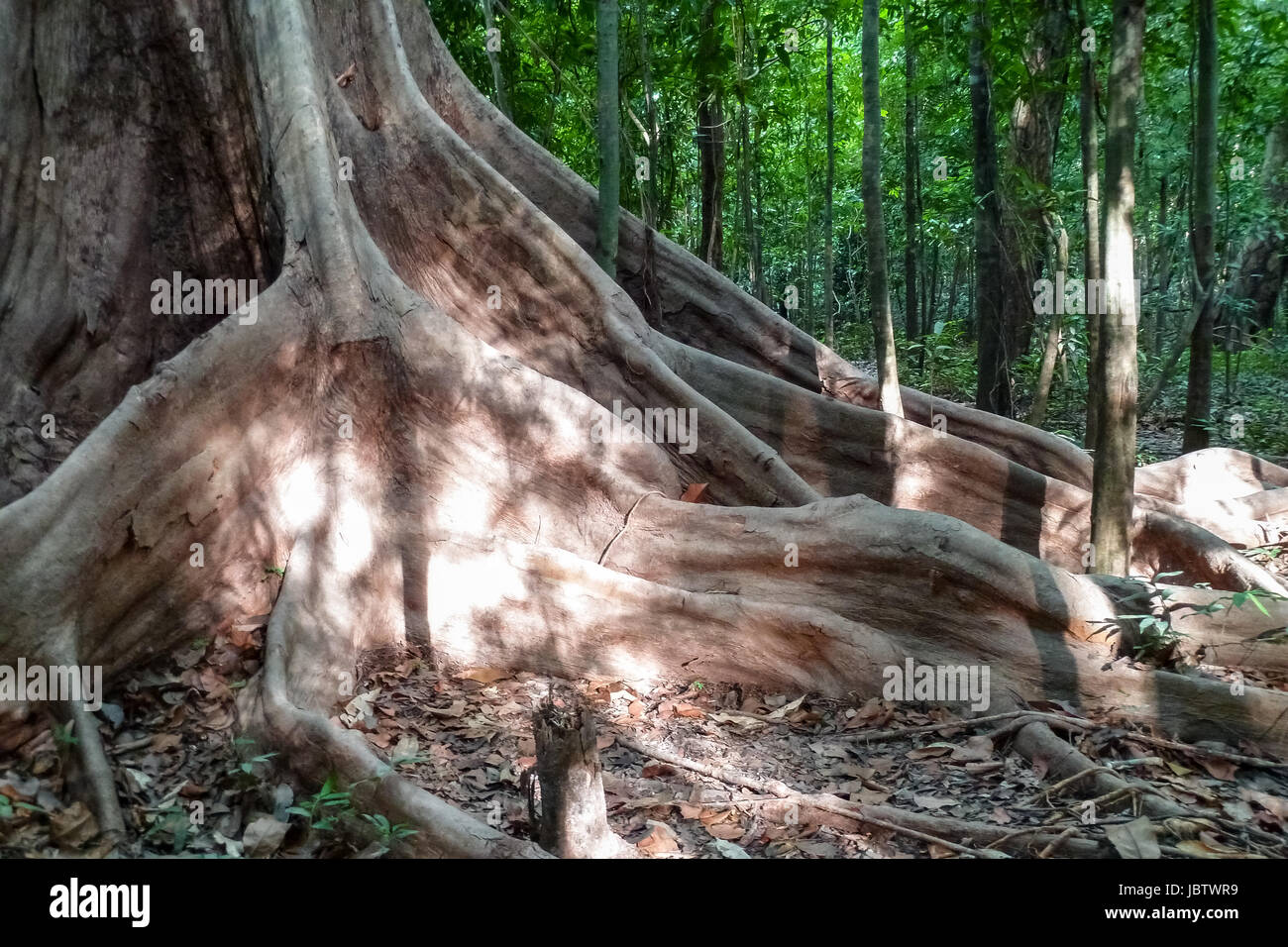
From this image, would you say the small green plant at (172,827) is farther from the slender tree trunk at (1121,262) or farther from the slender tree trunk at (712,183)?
the slender tree trunk at (712,183)

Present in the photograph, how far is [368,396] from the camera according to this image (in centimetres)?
475

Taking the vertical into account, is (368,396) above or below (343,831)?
above

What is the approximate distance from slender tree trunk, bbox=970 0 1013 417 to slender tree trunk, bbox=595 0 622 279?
10.4 feet

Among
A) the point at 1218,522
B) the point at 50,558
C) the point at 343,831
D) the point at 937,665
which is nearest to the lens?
the point at 343,831

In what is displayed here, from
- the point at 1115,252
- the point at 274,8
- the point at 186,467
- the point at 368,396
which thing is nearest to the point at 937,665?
the point at 1115,252

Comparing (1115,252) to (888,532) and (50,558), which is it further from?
(50,558)

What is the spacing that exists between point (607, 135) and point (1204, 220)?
4381mm

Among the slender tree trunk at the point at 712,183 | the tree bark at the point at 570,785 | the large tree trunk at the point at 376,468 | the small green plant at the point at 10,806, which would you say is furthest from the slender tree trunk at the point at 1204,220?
the small green plant at the point at 10,806

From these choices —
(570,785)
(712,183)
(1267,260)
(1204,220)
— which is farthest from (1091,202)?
(1267,260)

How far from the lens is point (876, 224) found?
7.05m

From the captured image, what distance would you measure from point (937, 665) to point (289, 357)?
10.4 feet

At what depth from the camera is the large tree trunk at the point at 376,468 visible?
3.89 metres

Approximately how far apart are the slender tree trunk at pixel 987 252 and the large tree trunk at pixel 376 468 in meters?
3.17

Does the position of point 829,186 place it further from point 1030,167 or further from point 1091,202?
point 1091,202
